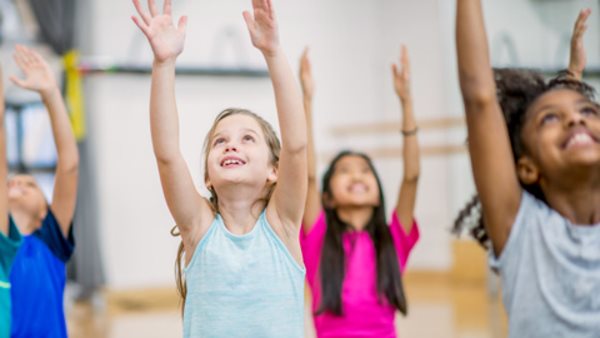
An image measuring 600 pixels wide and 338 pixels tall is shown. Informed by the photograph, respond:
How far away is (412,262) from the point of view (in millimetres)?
6672

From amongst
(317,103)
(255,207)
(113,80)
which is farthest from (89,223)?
(255,207)

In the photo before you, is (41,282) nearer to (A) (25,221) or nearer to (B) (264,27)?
(A) (25,221)

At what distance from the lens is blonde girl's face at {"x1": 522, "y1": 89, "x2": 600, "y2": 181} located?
133cm

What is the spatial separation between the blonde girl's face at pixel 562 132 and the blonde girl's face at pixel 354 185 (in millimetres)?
1105

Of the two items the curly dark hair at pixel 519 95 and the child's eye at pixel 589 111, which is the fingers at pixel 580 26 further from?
the child's eye at pixel 589 111

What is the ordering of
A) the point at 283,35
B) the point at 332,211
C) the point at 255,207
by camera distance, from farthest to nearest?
the point at 283,35 < the point at 332,211 < the point at 255,207

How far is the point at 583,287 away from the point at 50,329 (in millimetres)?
1432

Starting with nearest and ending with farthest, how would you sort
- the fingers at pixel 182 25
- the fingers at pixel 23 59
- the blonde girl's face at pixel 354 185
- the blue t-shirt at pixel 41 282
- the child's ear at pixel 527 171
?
1. the child's ear at pixel 527 171
2. the fingers at pixel 182 25
3. the blue t-shirt at pixel 41 282
4. the fingers at pixel 23 59
5. the blonde girl's face at pixel 354 185

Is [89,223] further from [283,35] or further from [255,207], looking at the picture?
[255,207]

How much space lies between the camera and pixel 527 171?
141 cm

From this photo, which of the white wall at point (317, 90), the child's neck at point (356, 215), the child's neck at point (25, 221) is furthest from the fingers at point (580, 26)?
the white wall at point (317, 90)

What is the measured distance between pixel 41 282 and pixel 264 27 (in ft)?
3.63

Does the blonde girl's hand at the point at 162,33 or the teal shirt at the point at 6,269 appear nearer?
the blonde girl's hand at the point at 162,33

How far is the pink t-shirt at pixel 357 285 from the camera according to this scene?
232 cm
